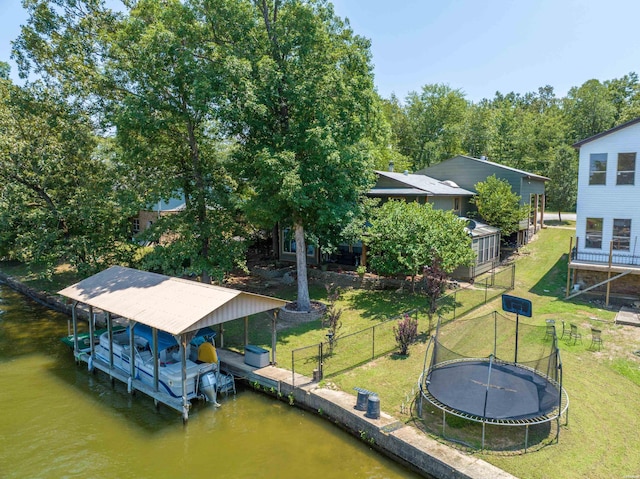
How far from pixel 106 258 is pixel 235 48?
12039 mm

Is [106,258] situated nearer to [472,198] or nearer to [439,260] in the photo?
[439,260]

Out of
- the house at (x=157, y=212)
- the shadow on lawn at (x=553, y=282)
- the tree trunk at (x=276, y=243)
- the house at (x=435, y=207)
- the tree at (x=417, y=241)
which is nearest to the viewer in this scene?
the tree at (x=417, y=241)

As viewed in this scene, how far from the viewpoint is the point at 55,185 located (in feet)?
70.3

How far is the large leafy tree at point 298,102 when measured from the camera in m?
16.3

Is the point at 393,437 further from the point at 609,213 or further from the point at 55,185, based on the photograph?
the point at 55,185

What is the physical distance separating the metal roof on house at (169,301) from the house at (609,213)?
15.0 metres

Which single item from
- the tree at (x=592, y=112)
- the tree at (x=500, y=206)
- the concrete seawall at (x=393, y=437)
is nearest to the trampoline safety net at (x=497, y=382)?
the concrete seawall at (x=393, y=437)

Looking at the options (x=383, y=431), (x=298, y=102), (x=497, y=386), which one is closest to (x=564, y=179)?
(x=298, y=102)

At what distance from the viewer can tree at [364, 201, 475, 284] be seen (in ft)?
58.8

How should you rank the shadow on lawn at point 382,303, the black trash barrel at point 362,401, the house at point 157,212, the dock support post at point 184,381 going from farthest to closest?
the house at point 157,212 → the shadow on lawn at point 382,303 → the dock support post at point 184,381 → the black trash barrel at point 362,401

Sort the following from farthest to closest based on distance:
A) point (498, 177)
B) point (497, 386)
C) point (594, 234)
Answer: point (498, 177), point (594, 234), point (497, 386)

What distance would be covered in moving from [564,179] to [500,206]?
14.8 m

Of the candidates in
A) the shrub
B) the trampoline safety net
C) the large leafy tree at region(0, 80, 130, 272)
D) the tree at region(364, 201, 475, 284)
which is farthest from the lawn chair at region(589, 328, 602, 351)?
the large leafy tree at region(0, 80, 130, 272)

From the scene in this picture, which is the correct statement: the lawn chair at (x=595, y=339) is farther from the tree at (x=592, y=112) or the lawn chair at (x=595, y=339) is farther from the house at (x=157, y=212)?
the tree at (x=592, y=112)
